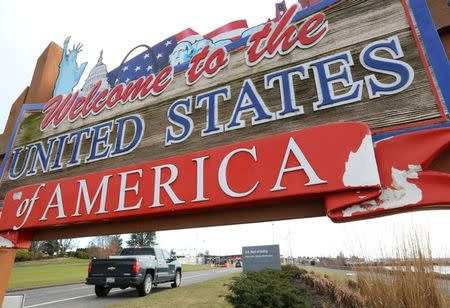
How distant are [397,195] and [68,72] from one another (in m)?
4.63

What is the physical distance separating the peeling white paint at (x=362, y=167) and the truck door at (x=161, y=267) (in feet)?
41.1

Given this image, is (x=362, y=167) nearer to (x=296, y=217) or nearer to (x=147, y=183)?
(x=296, y=217)

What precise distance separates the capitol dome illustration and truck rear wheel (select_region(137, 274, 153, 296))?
9116 mm

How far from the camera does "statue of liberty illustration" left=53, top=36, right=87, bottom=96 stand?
5023 millimetres

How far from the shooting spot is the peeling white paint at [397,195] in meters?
2.16

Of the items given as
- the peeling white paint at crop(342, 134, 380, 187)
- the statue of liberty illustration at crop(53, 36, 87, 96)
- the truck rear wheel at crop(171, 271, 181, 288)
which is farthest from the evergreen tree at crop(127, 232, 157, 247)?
the peeling white paint at crop(342, 134, 380, 187)

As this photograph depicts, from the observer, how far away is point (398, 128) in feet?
7.98

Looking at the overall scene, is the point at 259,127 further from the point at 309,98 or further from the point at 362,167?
the point at 362,167

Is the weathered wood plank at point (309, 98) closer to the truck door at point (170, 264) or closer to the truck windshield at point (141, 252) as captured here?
the truck windshield at point (141, 252)

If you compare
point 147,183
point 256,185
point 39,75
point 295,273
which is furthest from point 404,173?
point 295,273

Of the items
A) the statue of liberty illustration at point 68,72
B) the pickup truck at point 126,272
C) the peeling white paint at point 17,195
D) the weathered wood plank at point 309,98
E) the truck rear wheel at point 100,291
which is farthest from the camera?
the truck rear wheel at point 100,291

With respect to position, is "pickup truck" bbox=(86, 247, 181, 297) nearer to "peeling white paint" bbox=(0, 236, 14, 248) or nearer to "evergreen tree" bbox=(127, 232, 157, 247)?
"peeling white paint" bbox=(0, 236, 14, 248)

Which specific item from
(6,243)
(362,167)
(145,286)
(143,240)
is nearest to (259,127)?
(362,167)

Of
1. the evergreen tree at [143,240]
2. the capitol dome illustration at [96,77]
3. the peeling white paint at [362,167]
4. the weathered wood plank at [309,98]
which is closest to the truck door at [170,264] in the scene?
the capitol dome illustration at [96,77]
